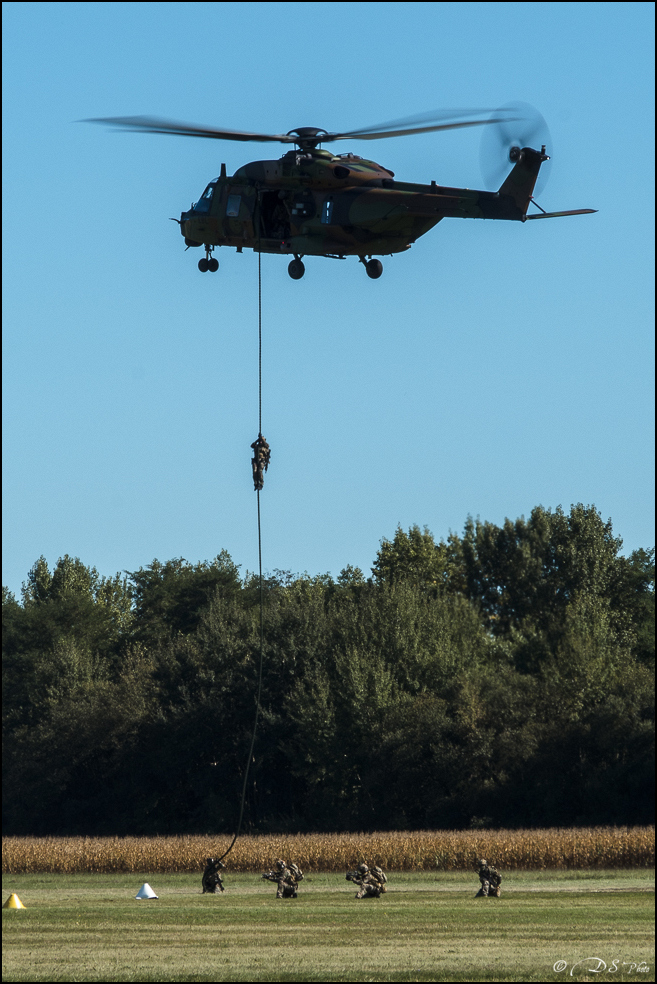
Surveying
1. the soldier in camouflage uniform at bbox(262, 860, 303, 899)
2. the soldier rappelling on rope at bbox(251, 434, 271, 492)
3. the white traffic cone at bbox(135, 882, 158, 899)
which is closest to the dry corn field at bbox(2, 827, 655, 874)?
the white traffic cone at bbox(135, 882, 158, 899)

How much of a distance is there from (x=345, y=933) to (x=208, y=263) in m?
12.7

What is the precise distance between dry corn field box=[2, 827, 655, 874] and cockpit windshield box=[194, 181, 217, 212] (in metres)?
22.4

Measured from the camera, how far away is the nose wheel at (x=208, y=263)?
2489cm

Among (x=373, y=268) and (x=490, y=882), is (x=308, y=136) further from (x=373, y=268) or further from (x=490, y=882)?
(x=490, y=882)

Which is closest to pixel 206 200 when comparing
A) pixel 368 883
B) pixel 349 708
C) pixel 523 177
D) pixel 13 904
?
pixel 523 177

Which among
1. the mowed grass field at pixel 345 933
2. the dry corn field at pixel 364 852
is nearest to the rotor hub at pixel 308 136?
the mowed grass field at pixel 345 933

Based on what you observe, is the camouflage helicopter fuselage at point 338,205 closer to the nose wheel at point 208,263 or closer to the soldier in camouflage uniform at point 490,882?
the nose wheel at point 208,263

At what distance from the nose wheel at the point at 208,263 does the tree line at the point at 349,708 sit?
94.2ft

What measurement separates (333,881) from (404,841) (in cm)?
448

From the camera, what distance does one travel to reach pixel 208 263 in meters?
24.9

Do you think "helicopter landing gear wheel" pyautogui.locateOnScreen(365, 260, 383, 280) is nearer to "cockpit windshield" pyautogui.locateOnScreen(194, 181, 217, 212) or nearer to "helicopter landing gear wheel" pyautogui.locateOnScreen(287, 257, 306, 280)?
"helicopter landing gear wheel" pyautogui.locateOnScreen(287, 257, 306, 280)

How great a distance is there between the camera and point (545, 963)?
2030 centimetres

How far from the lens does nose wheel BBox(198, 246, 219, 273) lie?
24.9 metres

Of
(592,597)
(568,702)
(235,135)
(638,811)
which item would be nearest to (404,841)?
Answer: (638,811)
